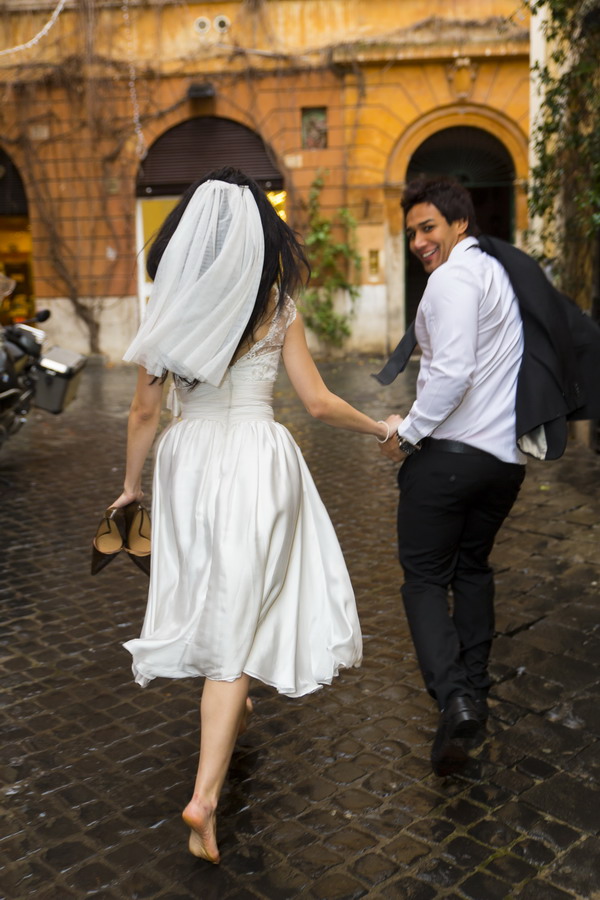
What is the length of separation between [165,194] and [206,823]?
668 inches

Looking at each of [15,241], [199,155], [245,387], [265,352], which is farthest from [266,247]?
[15,241]

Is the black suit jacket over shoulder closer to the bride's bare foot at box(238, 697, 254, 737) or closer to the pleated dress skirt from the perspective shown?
the pleated dress skirt

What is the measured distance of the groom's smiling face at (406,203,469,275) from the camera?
3.25 meters

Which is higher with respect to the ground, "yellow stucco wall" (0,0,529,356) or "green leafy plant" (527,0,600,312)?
"yellow stucco wall" (0,0,529,356)

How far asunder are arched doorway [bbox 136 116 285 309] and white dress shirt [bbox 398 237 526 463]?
15268mm

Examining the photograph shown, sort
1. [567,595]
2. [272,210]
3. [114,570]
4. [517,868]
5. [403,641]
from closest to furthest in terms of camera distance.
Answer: [517,868] < [272,210] < [403,641] < [567,595] < [114,570]

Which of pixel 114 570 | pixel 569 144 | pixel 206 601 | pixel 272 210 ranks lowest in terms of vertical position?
pixel 114 570

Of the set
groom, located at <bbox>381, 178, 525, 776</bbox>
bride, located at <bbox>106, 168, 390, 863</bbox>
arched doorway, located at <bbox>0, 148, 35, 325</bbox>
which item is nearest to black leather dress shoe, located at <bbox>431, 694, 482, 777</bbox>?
groom, located at <bbox>381, 178, 525, 776</bbox>

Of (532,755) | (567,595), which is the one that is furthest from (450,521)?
(567,595)

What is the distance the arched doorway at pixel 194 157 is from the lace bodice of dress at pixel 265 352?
50.6 feet

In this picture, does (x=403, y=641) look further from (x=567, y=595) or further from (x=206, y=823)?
(x=206, y=823)

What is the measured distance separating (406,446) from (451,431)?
0.50 feet

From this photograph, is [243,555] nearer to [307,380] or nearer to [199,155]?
[307,380]

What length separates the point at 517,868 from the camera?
8.78 feet
